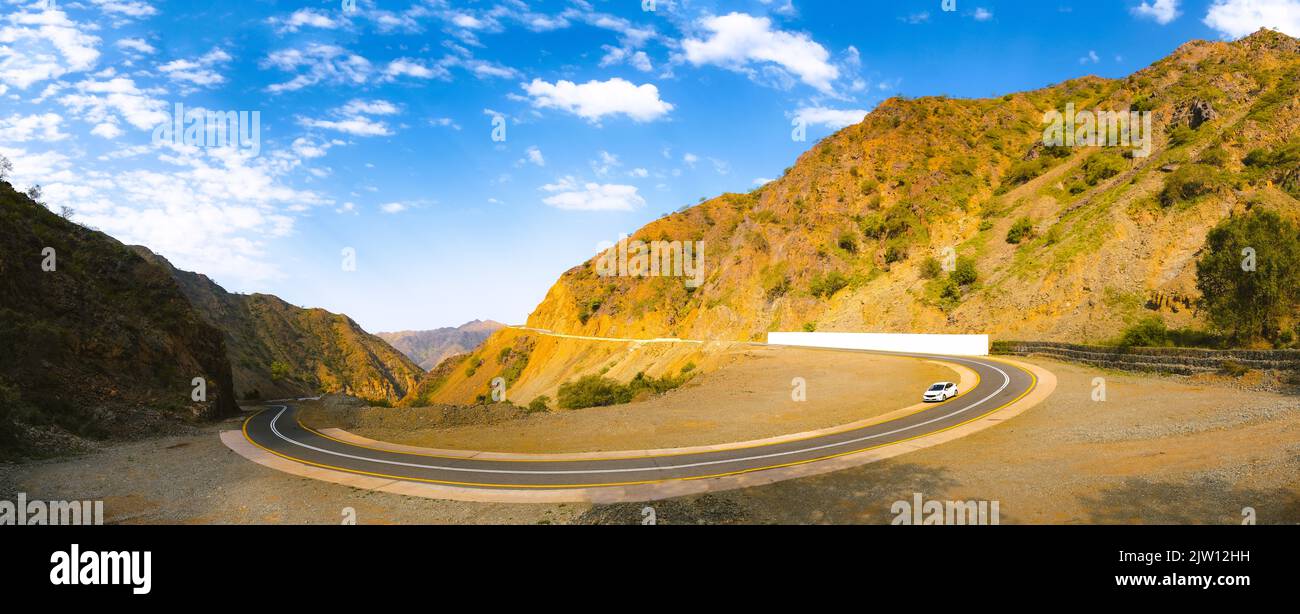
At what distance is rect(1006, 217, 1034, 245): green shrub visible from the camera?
55.8 metres

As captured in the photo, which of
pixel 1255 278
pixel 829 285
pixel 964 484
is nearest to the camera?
pixel 964 484

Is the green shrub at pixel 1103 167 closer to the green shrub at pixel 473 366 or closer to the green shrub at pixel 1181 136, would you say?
the green shrub at pixel 1181 136

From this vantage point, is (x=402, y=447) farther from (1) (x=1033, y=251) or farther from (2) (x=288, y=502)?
(1) (x=1033, y=251)

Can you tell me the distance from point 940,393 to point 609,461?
18208 millimetres

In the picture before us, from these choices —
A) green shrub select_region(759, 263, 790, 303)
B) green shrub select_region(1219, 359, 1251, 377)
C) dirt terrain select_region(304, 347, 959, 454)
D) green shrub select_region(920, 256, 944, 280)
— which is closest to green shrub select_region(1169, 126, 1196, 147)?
green shrub select_region(920, 256, 944, 280)

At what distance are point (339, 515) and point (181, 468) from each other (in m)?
9.74

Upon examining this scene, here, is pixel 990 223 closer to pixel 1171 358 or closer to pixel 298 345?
pixel 1171 358

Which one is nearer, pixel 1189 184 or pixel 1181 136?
pixel 1189 184

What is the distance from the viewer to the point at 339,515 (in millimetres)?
13102

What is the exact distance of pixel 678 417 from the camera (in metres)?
26.6

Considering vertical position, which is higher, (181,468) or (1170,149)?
(1170,149)

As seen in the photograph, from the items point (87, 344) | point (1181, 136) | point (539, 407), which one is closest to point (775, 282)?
point (1181, 136)

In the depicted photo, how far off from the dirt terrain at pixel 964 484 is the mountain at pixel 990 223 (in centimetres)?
2771
